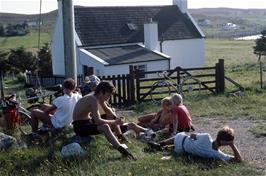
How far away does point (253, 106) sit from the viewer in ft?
51.5

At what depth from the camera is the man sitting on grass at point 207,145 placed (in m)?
8.23

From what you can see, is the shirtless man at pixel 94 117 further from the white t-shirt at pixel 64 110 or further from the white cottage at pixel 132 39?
the white cottage at pixel 132 39

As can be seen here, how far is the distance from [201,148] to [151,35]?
3220 centimetres

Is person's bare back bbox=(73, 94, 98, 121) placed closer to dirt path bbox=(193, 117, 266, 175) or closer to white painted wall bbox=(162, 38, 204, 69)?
dirt path bbox=(193, 117, 266, 175)

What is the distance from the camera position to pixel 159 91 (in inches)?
746

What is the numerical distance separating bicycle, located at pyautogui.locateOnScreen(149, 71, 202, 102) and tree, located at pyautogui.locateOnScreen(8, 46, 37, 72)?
2636 cm

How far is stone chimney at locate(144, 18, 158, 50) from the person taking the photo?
4006cm

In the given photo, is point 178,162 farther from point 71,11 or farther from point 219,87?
point 219,87

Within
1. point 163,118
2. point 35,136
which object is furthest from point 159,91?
point 35,136

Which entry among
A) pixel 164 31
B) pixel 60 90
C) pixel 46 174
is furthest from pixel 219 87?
pixel 164 31

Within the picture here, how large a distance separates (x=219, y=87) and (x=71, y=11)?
9139 millimetres

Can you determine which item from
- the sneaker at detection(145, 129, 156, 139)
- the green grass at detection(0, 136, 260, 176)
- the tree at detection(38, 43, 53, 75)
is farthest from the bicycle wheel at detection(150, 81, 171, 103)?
the tree at detection(38, 43, 53, 75)

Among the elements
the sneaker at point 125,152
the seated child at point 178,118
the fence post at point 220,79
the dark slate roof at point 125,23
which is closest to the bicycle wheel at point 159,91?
the fence post at point 220,79

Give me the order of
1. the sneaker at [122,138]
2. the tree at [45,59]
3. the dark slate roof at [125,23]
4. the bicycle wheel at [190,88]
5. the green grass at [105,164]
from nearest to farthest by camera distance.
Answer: the green grass at [105,164] < the sneaker at [122,138] < the bicycle wheel at [190,88] < the dark slate roof at [125,23] < the tree at [45,59]
